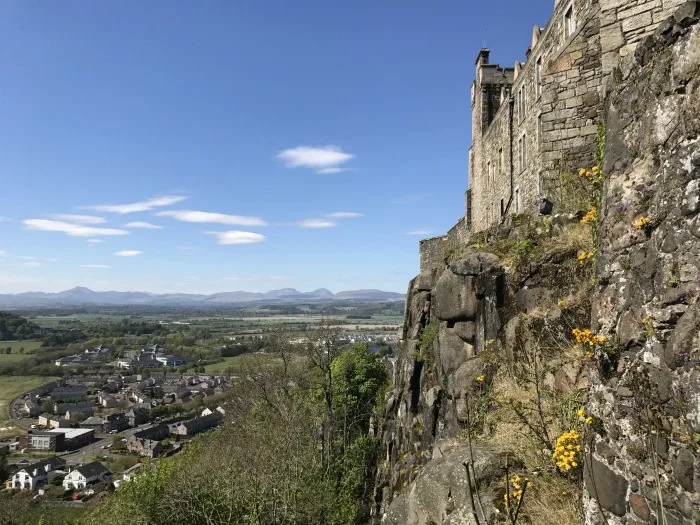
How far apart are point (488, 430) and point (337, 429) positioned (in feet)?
76.3

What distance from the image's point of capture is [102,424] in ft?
292

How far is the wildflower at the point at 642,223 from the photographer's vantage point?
13.1ft

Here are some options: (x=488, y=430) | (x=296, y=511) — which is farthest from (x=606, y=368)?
(x=296, y=511)

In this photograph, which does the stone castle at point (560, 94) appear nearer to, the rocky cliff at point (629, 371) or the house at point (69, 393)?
the rocky cliff at point (629, 371)

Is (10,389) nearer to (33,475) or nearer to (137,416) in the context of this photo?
(137,416)

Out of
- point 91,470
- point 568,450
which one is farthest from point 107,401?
point 568,450

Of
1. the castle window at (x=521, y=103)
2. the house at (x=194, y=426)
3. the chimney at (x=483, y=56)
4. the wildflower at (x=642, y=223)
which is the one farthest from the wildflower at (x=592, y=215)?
the house at (x=194, y=426)

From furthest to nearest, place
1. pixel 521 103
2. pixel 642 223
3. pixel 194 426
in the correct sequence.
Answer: pixel 194 426 → pixel 521 103 → pixel 642 223

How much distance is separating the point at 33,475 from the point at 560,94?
6654 cm

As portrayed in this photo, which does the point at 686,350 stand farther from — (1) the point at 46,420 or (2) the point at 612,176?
(1) the point at 46,420

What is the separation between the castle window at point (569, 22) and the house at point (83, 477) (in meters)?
61.5

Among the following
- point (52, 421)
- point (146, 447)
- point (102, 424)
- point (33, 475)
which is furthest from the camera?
point (102, 424)

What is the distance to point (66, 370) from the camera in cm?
13450

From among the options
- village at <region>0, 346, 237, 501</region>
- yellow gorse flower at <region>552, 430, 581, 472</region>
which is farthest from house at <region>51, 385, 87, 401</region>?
yellow gorse flower at <region>552, 430, 581, 472</region>
